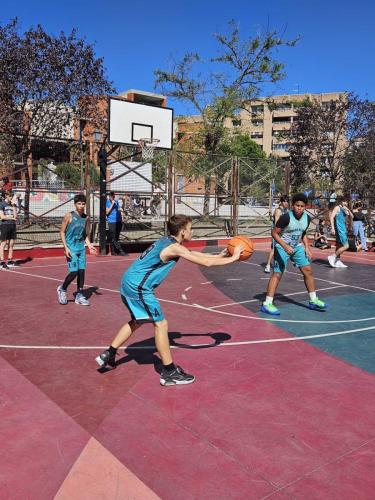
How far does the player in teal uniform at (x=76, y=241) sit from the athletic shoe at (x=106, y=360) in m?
3.17

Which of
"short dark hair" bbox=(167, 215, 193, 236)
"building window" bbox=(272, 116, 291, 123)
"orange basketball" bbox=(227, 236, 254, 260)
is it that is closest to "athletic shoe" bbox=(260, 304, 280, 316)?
"orange basketball" bbox=(227, 236, 254, 260)

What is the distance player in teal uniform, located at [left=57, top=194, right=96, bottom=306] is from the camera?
8.16 metres

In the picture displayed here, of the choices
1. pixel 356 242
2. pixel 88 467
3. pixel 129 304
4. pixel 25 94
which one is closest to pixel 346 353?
pixel 129 304

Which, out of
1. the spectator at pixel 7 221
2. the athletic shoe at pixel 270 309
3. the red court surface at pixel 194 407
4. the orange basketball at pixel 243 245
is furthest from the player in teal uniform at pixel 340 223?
the spectator at pixel 7 221

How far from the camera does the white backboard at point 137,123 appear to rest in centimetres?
1598

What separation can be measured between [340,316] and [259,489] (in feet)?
17.3

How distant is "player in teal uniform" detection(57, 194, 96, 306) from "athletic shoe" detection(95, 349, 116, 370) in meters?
3.17

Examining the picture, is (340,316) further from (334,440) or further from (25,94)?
(25,94)

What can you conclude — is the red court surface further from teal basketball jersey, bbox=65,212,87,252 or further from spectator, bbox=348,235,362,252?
spectator, bbox=348,235,362,252

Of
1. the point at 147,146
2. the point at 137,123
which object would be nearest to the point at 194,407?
the point at 147,146

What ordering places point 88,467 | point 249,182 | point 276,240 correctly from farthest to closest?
point 249,182 → point 276,240 → point 88,467

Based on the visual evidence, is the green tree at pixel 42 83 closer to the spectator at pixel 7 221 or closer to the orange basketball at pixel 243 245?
the spectator at pixel 7 221

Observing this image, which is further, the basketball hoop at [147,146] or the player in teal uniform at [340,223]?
the basketball hoop at [147,146]

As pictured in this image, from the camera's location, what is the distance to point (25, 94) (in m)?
21.9
